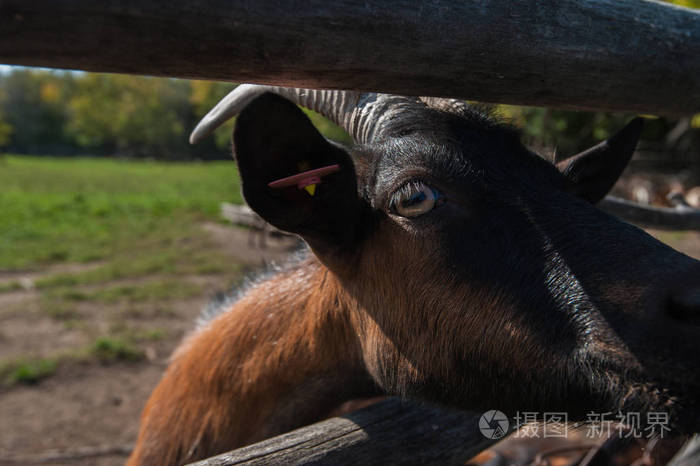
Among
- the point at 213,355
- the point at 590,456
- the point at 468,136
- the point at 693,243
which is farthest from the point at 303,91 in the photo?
the point at 693,243

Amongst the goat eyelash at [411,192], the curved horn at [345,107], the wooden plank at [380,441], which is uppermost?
the curved horn at [345,107]

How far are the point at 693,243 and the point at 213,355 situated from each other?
36.0ft

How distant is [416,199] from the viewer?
5.68 ft

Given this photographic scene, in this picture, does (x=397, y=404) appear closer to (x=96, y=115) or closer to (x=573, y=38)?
→ (x=573, y=38)

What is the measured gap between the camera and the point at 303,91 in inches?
86.6

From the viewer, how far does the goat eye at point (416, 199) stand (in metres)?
1.72

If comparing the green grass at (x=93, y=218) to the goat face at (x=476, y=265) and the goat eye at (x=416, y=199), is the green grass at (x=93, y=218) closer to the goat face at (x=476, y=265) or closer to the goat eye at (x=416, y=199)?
the goat face at (x=476, y=265)

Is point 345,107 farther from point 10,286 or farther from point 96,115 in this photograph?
point 96,115

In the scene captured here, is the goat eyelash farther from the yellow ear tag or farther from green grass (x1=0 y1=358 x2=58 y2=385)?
green grass (x1=0 y1=358 x2=58 y2=385)

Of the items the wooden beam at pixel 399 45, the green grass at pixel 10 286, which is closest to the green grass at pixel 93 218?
the green grass at pixel 10 286

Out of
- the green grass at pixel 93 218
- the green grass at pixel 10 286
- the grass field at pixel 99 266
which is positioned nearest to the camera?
the grass field at pixel 99 266

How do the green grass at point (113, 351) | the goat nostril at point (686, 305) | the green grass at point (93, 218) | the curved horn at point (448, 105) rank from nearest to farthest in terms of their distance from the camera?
1. the goat nostril at point (686, 305)
2. the curved horn at point (448, 105)
3. the green grass at point (113, 351)
4. the green grass at point (93, 218)

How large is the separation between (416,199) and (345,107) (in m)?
0.56

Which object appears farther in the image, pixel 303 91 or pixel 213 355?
pixel 213 355
